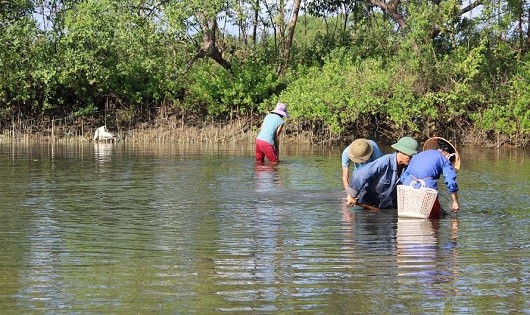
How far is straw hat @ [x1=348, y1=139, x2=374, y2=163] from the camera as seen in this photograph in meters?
12.5

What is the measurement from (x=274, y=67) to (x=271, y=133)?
1472cm

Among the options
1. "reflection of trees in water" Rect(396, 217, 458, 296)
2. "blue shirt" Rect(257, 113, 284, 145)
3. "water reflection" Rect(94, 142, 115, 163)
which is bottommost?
"reflection of trees in water" Rect(396, 217, 458, 296)

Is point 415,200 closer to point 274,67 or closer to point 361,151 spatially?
point 361,151

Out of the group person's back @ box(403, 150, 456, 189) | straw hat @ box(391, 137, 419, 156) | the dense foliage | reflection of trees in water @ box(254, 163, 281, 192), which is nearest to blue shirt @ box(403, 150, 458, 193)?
person's back @ box(403, 150, 456, 189)

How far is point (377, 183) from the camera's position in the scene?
1255 cm

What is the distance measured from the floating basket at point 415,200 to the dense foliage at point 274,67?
17.6 m

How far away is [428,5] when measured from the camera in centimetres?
3109

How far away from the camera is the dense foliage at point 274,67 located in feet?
98.9

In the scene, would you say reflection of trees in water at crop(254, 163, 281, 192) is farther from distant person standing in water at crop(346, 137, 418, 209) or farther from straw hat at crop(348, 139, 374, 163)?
straw hat at crop(348, 139, 374, 163)

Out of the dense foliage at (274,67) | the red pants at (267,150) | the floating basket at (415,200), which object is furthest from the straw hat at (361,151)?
the dense foliage at (274,67)

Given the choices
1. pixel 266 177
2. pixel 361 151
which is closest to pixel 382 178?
pixel 361 151

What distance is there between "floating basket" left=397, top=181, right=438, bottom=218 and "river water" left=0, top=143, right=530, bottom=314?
0.41 ft

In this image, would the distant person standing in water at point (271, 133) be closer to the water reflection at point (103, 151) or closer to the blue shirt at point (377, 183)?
the water reflection at point (103, 151)

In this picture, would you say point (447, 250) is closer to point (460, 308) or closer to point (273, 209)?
point (460, 308)
